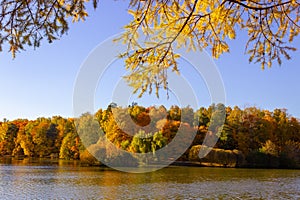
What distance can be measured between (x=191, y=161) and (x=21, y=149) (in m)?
30.8

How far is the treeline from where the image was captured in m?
36.5

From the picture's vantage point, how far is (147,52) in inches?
201

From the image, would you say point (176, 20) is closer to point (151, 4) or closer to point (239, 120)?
point (151, 4)

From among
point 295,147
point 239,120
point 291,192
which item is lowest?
point 291,192

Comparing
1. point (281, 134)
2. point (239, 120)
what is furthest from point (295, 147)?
point (239, 120)

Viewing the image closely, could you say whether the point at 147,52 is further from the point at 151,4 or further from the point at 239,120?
the point at 239,120

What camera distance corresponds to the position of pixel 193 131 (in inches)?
1505

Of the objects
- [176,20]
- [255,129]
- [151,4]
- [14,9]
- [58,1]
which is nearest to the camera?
[14,9]

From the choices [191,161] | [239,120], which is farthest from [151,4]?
[239,120]

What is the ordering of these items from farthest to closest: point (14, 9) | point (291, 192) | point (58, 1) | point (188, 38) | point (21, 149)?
point (21, 149), point (291, 192), point (188, 38), point (58, 1), point (14, 9)

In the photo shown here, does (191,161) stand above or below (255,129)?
below

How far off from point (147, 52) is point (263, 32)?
169 cm

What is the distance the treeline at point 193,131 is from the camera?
120 ft

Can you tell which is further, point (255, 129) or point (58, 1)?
point (255, 129)
